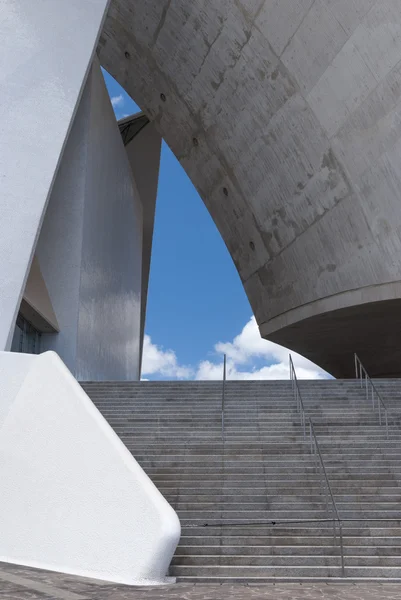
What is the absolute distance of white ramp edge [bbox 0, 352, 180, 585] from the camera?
17.3 ft

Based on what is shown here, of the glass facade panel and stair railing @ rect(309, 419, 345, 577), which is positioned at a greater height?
the glass facade panel

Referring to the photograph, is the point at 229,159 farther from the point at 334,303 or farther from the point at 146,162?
the point at 146,162

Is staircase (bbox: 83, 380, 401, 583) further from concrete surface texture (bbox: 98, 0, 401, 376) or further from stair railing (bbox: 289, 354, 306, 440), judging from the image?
concrete surface texture (bbox: 98, 0, 401, 376)

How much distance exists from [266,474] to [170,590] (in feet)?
10.3

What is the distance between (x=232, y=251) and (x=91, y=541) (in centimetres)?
1620

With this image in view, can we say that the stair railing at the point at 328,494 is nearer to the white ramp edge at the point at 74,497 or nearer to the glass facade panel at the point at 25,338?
the white ramp edge at the point at 74,497

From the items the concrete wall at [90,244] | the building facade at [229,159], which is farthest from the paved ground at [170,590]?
the concrete wall at [90,244]

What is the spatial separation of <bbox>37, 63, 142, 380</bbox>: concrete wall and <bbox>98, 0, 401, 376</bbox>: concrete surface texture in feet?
7.85

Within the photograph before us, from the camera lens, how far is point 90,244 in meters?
16.9

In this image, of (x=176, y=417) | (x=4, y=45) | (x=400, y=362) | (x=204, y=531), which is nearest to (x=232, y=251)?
(x=400, y=362)

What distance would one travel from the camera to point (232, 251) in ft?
69.4

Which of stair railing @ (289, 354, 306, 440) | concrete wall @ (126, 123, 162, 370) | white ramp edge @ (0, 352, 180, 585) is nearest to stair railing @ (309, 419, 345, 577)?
stair railing @ (289, 354, 306, 440)

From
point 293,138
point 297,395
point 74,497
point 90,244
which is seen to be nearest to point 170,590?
point 74,497

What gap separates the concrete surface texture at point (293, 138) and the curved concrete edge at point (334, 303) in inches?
1.4
